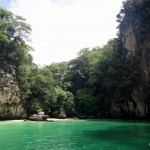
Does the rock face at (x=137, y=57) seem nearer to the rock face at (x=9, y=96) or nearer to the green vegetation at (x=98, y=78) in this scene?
the green vegetation at (x=98, y=78)

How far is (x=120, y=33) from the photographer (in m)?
48.0

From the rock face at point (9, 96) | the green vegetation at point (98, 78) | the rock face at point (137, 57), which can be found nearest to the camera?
the rock face at point (9, 96)

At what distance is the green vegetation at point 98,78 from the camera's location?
4253 centimetres

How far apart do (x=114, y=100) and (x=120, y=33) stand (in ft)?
35.0

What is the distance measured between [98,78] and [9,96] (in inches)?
589

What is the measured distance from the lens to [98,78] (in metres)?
48.6

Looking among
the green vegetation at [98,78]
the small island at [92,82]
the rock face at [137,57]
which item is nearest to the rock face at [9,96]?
the small island at [92,82]

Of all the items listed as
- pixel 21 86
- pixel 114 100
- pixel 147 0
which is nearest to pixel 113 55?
pixel 114 100

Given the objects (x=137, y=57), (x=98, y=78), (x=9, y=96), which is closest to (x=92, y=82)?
(x=98, y=78)

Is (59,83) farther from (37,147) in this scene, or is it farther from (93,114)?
(37,147)

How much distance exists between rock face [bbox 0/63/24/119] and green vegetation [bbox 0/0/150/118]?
1.02m

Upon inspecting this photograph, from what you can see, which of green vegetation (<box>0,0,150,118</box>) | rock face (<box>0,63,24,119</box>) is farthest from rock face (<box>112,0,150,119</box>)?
rock face (<box>0,63,24,119</box>)

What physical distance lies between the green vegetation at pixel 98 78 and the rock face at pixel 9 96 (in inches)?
40.3

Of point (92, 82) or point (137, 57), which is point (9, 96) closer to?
point (92, 82)
